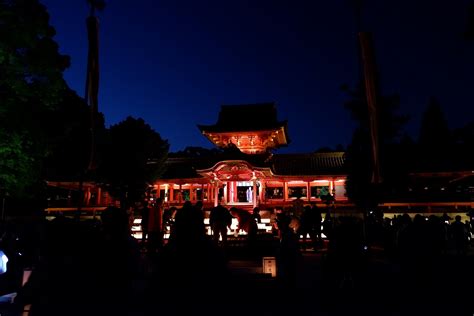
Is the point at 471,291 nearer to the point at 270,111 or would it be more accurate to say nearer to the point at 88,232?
the point at 88,232

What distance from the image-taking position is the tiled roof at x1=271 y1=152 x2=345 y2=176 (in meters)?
25.2

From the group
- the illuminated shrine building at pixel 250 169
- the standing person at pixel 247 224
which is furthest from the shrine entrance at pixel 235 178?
the standing person at pixel 247 224

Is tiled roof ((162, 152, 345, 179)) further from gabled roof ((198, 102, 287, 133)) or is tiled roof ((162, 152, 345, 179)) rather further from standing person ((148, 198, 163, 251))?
A: standing person ((148, 198, 163, 251))

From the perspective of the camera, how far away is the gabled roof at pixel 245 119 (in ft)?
88.3

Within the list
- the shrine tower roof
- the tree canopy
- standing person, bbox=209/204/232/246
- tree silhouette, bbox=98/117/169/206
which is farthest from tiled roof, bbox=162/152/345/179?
the tree canopy

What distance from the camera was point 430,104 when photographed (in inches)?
2012

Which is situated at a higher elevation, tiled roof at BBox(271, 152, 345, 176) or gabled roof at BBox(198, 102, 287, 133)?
gabled roof at BBox(198, 102, 287, 133)

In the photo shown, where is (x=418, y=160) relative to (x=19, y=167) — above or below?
above

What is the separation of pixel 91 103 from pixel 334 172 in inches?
794

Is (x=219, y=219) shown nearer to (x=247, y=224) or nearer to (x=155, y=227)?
(x=247, y=224)

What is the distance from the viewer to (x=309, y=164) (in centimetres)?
2670

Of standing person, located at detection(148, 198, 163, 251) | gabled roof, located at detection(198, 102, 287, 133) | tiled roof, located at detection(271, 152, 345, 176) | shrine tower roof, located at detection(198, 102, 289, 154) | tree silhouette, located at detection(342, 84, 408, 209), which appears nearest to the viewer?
standing person, located at detection(148, 198, 163, 251)

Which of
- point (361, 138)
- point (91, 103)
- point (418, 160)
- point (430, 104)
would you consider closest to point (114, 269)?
point (91, 103)

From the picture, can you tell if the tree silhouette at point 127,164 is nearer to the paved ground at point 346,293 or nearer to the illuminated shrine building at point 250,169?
the illuminated shrine building at point 250,169
